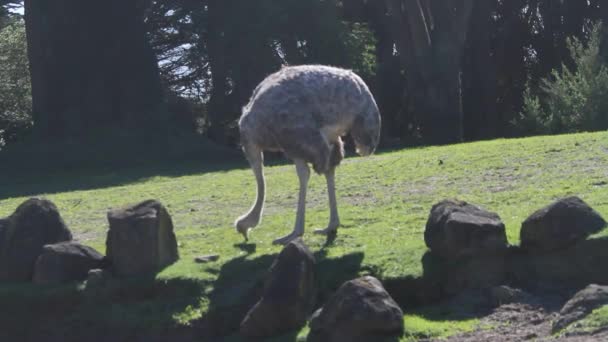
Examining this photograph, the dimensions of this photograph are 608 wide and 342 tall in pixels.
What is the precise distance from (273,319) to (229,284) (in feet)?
3.75

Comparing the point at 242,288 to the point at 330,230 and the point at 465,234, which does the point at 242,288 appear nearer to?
the point at 330,230

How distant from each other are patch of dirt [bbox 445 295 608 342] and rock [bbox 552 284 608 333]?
0.15 meters

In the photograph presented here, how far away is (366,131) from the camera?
12133 millimetres

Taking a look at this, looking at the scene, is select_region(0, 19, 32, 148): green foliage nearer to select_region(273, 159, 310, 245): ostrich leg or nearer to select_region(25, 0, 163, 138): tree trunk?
select_region(25, 0, 163, 138): tree trunk

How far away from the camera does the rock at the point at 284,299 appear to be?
9867 millimetres

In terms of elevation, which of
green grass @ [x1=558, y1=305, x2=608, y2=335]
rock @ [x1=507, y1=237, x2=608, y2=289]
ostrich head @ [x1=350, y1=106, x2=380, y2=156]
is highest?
ostrich head @ [x1=350, y1=106, x2=380, y2=156]

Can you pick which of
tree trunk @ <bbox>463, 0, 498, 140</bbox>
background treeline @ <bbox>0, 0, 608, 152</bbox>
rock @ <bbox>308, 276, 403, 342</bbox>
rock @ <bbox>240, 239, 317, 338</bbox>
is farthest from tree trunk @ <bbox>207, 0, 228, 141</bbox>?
rock @ <bbox>308, 276, 403, 342</bbox>

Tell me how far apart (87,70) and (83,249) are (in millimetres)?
17781

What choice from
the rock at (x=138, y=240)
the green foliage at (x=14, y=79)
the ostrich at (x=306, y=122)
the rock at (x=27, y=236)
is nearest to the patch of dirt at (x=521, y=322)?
the ostrich at (x=306, y=122)

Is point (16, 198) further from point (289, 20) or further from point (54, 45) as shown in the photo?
point (289, 20)

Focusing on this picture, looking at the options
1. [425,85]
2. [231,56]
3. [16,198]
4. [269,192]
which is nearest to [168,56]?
[231,56]

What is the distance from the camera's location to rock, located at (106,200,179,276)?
36.8 ft

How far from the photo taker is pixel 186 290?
10906mm

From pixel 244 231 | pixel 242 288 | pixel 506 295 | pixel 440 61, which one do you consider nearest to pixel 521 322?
pixel 506 295
